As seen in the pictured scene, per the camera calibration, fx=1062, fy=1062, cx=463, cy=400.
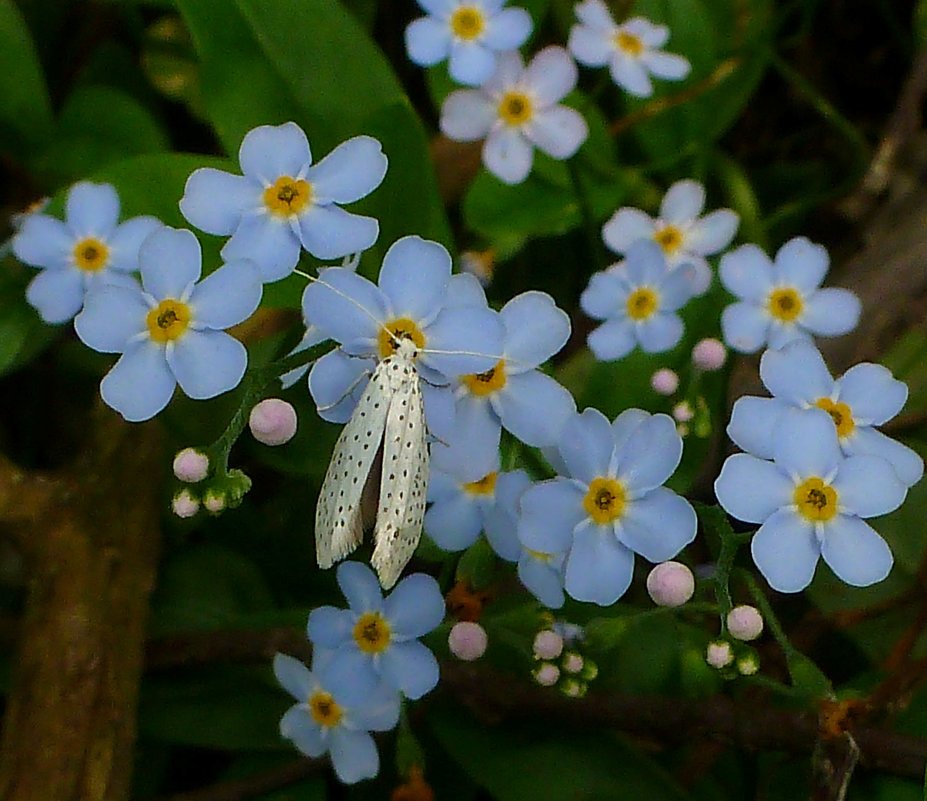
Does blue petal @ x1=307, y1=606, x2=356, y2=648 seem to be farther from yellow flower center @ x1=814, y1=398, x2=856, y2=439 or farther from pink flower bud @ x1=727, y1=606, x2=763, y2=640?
yellow flower center @ x1=814, y1=398, x2=856, y2=439

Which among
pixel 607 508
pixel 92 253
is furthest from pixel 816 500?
pixel 92 253

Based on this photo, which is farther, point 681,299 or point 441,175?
point 441,175

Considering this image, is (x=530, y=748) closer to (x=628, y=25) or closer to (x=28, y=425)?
→ (x=28, y=425)

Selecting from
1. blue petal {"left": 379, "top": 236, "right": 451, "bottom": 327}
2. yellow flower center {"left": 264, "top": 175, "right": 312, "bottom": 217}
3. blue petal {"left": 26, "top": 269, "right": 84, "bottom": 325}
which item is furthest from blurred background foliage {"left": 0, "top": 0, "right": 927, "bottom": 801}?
blue petal {"left": 379, "top": 236, "right": 451, "bottom": 327}

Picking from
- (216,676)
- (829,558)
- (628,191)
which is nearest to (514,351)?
(829,558)

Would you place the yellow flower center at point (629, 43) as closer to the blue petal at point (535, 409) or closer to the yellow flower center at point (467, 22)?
the yellow flower center at point (467, 22)

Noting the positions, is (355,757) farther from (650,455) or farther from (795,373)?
(795,373)
